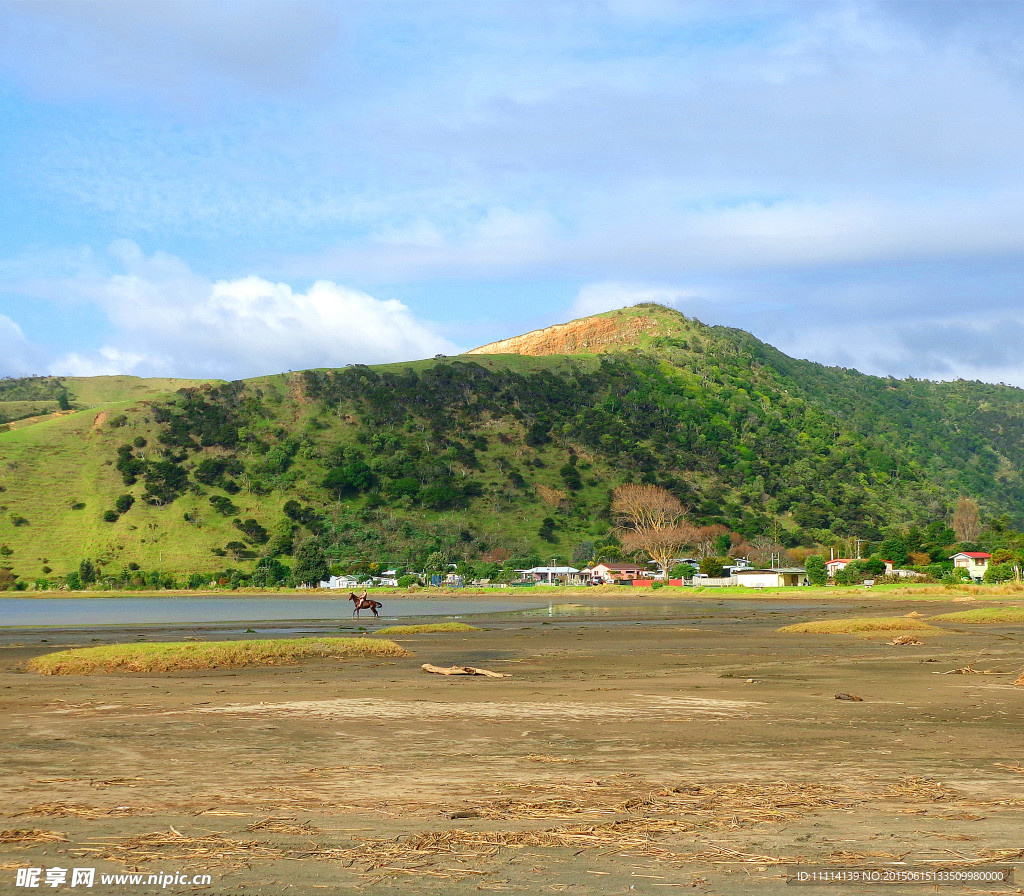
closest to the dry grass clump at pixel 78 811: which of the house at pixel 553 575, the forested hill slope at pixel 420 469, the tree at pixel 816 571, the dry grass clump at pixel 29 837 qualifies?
the dry grass clump at pixel 29 837

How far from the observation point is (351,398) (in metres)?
163

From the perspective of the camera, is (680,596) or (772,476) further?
(772,476)

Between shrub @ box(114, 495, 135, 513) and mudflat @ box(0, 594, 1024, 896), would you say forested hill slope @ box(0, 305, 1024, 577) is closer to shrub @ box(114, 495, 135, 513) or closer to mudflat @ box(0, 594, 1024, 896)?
shrub @ box(114, 495, 135, 513)

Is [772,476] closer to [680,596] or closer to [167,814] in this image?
[680,596]

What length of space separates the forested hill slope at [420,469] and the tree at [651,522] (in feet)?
15.7

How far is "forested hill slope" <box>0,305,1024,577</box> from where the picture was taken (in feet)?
407

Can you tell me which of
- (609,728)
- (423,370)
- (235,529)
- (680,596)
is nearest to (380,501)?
(235,529)

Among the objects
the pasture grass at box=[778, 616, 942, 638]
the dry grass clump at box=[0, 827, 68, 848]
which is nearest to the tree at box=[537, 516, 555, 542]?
the pasture grass at box=[778, 616, 942, 638]

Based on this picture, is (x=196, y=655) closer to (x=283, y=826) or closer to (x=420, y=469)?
(x=283, y=826)

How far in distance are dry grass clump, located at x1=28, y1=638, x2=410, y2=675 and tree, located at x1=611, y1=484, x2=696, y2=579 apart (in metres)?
88.4

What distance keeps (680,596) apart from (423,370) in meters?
97.0

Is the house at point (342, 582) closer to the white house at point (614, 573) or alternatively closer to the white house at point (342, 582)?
the white house at point (342, 582)

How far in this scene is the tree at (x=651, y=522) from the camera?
120 meters

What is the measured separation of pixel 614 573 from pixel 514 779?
10958 cm
